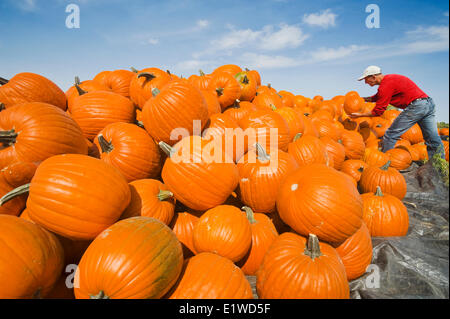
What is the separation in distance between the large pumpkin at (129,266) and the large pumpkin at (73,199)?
24 cm

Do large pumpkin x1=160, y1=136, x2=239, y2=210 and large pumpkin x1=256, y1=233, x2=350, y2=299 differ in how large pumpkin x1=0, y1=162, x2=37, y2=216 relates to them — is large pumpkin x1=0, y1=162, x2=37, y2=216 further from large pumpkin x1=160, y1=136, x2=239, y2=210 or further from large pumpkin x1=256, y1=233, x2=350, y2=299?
large pumpkin x1=256, y1=233, x2=350, y2=299

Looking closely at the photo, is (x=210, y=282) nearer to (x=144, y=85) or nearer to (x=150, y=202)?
(x=150, y=202)

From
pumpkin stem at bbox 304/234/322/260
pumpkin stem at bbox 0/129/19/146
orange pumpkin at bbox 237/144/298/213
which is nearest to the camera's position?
pumpkin stem at bbox 304/234/322/260

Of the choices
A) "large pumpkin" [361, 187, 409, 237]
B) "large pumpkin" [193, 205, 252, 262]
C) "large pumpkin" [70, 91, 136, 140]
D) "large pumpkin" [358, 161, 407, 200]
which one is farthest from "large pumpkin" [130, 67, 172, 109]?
"large pumpkin" [358, 161, 407, 200]

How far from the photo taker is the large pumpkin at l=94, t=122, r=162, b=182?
104 inches

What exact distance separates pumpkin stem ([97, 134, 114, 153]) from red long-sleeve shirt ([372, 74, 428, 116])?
6763 mm

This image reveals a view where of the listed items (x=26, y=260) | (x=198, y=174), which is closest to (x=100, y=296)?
(x=26, y=260)

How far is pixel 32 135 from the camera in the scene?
2.17 metres

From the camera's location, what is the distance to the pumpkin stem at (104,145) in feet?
8.46
